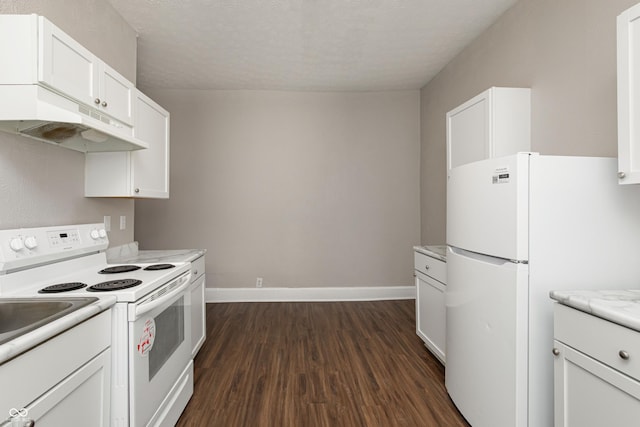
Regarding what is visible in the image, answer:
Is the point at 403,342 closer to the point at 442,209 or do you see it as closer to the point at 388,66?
the point at 442,209

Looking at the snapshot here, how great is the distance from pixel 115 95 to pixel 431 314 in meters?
2.69

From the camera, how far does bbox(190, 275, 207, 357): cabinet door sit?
2.39 metres

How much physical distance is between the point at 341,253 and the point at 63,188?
9.94 ft

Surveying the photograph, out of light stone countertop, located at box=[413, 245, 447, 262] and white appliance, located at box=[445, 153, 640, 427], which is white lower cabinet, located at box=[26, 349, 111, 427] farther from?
light stone countertop, located at box=[413, 245, 447, 262]

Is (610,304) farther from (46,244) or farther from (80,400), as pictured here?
(46,244)

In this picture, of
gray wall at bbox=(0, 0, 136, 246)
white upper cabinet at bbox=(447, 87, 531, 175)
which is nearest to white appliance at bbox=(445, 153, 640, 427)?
white upper cabinet at bbox=(447, 87, 531, 175)

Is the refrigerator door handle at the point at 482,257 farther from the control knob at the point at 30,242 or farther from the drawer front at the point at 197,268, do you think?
the control knob at the point at 30,242

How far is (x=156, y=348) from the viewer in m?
1.57

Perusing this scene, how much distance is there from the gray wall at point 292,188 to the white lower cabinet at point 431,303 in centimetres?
144

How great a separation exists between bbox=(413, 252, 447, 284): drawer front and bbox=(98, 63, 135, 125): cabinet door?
236 cm

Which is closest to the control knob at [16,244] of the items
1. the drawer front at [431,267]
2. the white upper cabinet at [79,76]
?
the white upper cabinet at [79,76]

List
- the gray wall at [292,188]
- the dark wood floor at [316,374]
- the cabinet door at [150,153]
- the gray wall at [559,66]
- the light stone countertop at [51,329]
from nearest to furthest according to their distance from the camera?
the light stone countertop at [51,329] → the gray wall at [559,66] → the dark wood floor at [316,374] → the cabinet door at [150,153] → the gray wall at [292,188]

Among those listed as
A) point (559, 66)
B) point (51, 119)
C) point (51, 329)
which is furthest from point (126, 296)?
point (559, 66)

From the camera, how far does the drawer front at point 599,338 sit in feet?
3.24
